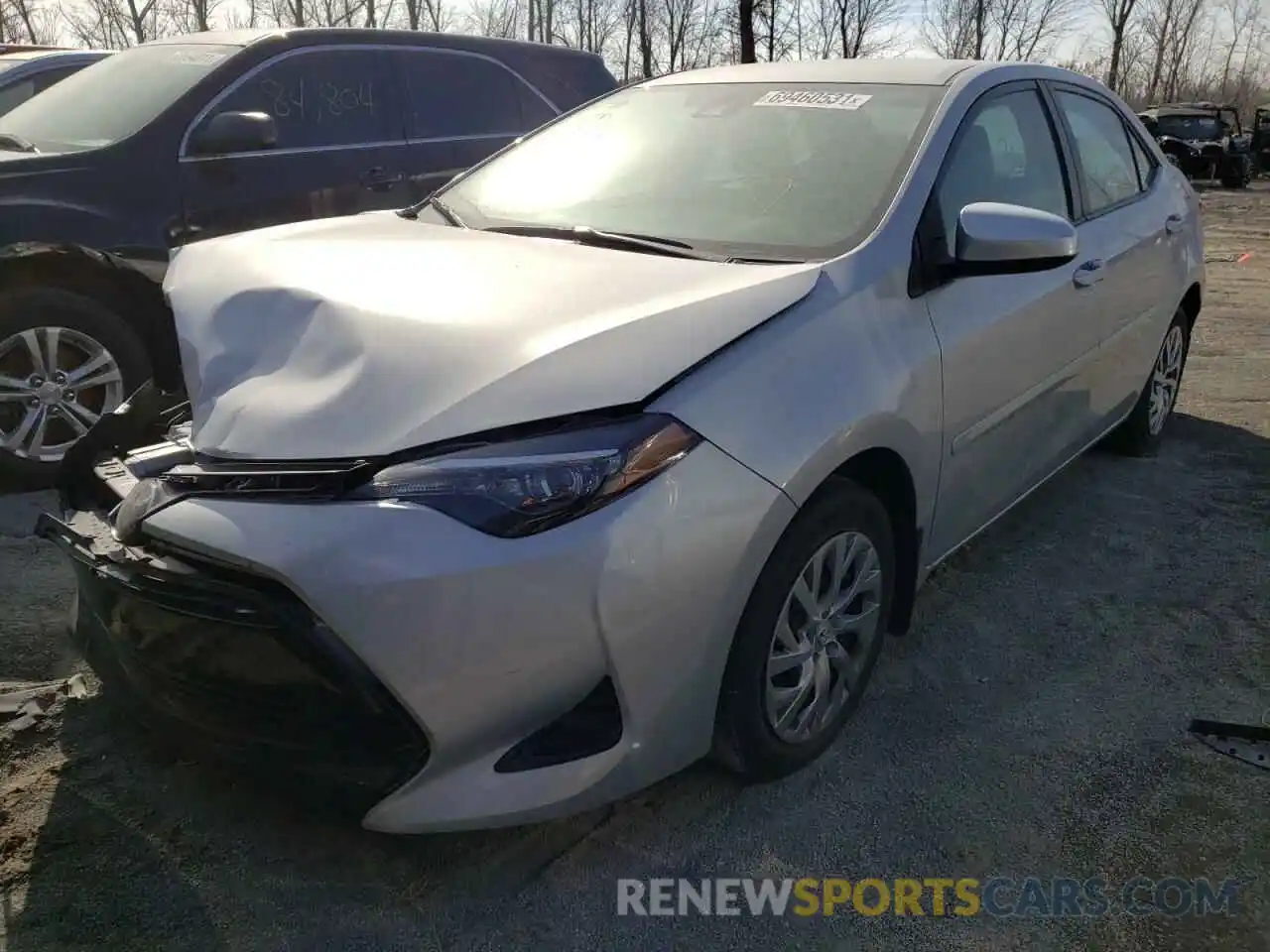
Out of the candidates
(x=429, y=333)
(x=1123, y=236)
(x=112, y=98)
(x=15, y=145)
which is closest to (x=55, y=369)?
(x=15, y=145)

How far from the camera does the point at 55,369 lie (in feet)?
12.9

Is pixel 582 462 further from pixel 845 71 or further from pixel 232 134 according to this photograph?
pixel 232 134

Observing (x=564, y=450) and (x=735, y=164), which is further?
(x=735, y=164)

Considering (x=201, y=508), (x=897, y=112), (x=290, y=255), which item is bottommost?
(x=201, y=508)

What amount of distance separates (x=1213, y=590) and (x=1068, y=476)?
1.07 meters

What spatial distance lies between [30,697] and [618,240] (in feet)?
6.33

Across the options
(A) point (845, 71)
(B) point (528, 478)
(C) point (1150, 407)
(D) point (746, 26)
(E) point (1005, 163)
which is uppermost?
(D) point (746, 26)

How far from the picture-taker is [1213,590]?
11.6 feet

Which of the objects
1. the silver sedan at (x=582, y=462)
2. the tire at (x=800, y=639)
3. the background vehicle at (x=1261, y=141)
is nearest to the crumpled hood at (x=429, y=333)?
the silver sedan at (x=582, y=462)

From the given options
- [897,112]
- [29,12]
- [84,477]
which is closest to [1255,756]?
[897,112]

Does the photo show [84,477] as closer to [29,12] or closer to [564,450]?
[564,450]

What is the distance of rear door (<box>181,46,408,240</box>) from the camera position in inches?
175

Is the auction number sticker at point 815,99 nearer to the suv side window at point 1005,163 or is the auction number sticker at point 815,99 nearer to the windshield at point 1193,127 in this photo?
the suv side window at point 1005,163

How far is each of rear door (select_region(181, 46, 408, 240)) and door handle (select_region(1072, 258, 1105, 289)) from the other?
3133mm
